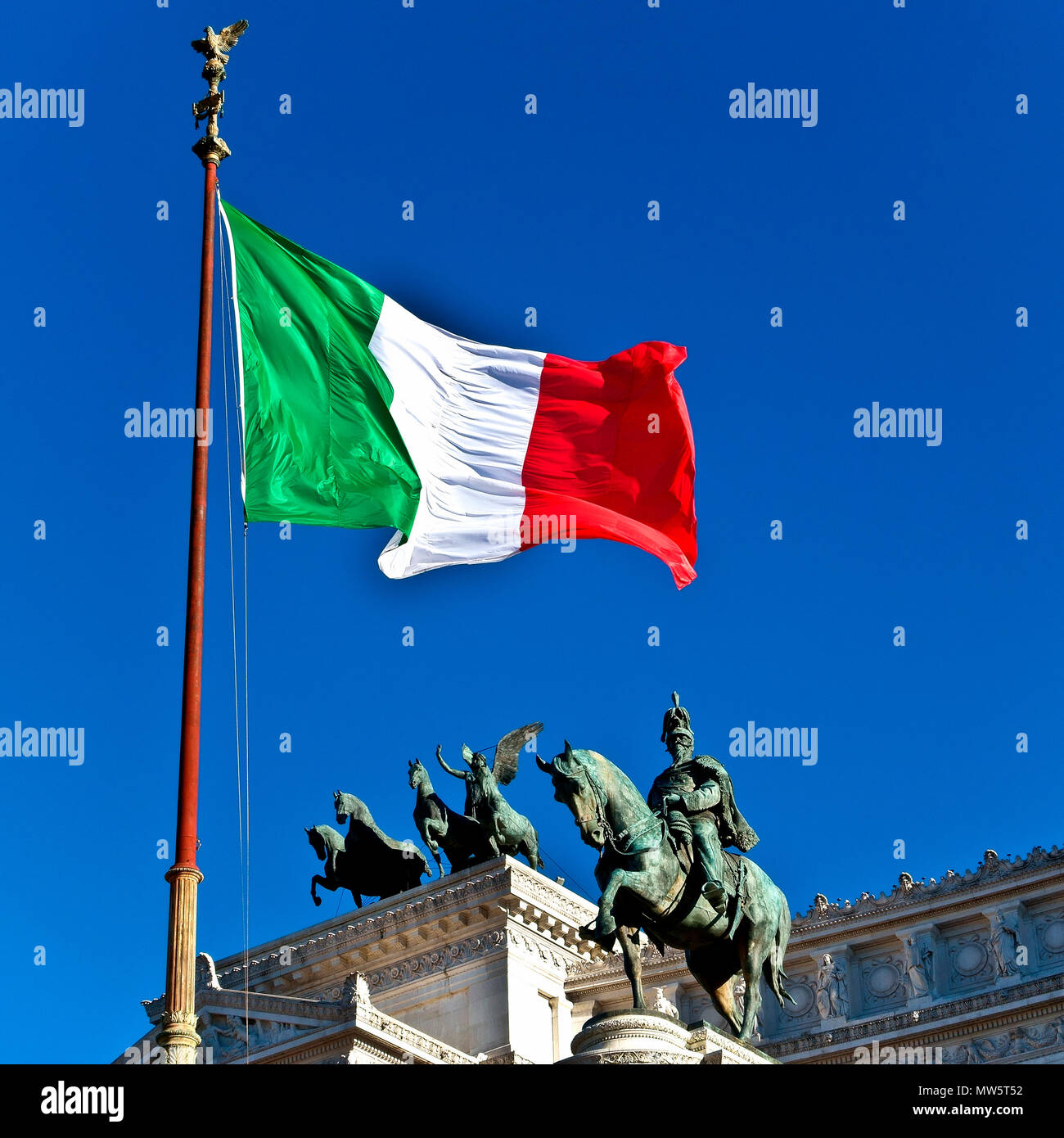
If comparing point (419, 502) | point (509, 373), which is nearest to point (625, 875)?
point (419, 502)

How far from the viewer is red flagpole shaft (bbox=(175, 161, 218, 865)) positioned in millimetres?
15930

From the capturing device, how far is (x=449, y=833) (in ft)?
156

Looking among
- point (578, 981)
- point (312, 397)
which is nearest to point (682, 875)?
point (312, 397)

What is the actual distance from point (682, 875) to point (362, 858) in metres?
29.0

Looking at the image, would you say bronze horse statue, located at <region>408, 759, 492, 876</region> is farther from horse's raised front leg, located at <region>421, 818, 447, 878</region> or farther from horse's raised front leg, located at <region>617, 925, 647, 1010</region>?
horse's raised front leg, located at <region>617, 925, 647, 1010</region>

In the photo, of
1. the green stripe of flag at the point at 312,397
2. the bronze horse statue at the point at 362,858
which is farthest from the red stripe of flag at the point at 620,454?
the bronze horse statue at the point at 362,858

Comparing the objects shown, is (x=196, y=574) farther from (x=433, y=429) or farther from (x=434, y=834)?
(x=434, y=834)

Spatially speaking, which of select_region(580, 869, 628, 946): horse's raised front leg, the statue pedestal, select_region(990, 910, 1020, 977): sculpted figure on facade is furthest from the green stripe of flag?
select_region(990, 910, 1020, 977): sculpted figure on facade

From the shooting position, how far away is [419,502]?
21.0m
